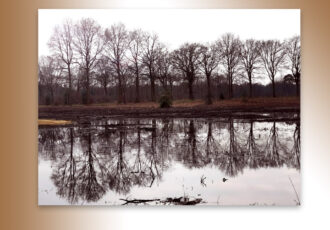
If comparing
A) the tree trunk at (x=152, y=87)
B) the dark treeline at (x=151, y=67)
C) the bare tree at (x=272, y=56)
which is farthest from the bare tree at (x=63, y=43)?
the bare tree at (x=272, y=56)

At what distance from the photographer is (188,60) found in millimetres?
3209

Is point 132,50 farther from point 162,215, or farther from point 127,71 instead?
point 162,215

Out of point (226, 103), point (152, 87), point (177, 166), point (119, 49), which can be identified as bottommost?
point (177, 166)

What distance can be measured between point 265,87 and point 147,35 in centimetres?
81

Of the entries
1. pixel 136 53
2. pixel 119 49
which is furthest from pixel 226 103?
pixel 119 49

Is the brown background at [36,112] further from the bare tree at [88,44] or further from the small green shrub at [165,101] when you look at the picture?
the small green shrub at [165,101]

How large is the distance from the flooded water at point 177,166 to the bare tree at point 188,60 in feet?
1.00

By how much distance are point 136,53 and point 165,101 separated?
0.35 metres

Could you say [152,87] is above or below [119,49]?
below

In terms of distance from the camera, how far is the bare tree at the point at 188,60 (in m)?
3.20

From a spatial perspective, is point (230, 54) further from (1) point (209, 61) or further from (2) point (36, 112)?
(2) point (36, 112)

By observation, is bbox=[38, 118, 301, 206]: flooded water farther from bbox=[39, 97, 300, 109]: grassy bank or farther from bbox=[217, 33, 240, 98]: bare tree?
bbox=[217, 33, 240, 98]: bare tree

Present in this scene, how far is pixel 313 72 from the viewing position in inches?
126

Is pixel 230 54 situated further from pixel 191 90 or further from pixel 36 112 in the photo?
pixel 36 112
